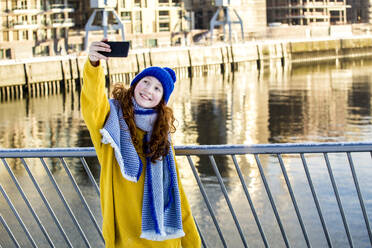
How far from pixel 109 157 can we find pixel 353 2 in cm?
11878

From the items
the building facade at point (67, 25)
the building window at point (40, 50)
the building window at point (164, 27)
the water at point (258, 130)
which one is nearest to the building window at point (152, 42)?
the building facade at point (67, 25)

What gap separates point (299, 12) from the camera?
103 metres

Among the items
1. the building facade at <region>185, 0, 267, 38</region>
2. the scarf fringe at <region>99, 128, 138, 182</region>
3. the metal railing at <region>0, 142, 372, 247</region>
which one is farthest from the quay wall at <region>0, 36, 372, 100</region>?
the scarf fringe at <region>99, 128, 138, 182</region>

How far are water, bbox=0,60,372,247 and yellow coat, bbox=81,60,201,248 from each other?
1019 cm

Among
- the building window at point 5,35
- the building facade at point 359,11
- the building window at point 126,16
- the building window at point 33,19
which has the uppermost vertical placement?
the building facade at point 359,11

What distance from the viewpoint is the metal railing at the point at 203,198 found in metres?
4.13

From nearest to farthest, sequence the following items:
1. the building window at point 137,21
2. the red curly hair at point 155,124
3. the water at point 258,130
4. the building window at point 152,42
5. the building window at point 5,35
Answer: the red curly hair at point 155,124, the water at point 258,130, the building window at point 5,35, the building window at point 152,42, the building window at point 137,21

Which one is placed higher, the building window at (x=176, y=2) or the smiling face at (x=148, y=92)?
the building window at (x=176, y=2)

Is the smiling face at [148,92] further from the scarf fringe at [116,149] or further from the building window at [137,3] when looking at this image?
the building window at [137,3]

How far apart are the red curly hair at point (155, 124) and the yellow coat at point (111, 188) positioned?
12 centimetres

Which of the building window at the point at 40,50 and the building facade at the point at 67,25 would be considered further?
the building window at the point at 40,50

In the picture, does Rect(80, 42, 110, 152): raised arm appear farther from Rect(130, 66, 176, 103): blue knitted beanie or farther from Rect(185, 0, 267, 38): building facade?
Rect(185, 0, 267, 38): building facade

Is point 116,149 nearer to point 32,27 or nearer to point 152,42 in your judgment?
point 32,27

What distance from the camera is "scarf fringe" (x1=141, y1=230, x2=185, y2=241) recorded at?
3.79 metres
